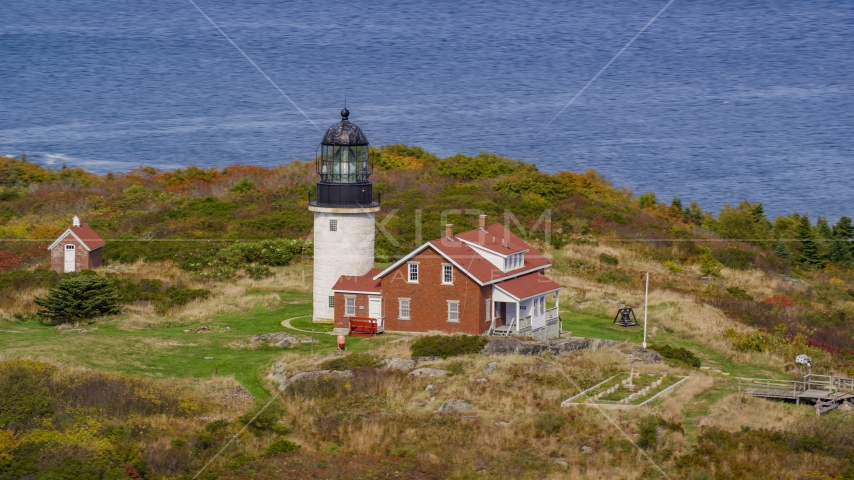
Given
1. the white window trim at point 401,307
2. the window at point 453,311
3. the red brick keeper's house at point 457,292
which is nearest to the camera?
the red brick keeper's house at point 457,292

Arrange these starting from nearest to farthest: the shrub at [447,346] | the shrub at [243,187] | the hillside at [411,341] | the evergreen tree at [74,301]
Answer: the hillside at [411,341] → the shrub at [447,346] → the evergreen tree at [74,301] → the shrub at [243,187]

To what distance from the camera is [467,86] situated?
5241 inches

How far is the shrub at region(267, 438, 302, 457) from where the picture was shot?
80.5ft

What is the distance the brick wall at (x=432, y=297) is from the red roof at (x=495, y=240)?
5.70 feet

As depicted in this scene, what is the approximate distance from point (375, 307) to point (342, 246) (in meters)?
2.30

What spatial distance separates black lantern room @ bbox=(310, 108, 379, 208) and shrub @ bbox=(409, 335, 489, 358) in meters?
5.67

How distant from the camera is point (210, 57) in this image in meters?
158

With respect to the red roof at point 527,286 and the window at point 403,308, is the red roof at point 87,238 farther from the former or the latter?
the red roof at point 527,286

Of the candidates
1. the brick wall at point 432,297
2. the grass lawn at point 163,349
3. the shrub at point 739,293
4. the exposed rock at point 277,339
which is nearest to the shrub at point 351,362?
the grass lawn at point 163,349

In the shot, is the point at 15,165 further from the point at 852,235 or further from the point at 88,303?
the point at 852,235

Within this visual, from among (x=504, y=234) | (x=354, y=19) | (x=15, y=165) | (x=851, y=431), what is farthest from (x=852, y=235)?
(x=354, y=19)

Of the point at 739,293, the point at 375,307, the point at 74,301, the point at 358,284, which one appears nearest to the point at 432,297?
the point at 375,307

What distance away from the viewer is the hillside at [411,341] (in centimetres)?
2445

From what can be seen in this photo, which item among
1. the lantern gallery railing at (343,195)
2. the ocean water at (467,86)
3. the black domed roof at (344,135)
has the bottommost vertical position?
the lantern gallery railing at (343,195)
